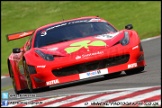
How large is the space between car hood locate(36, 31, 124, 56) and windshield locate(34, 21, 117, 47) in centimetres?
42

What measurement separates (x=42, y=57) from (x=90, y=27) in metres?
1.65

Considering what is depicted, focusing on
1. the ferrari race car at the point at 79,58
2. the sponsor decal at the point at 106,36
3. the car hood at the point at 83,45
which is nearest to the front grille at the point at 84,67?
the ferrari race car at the point at 79,58

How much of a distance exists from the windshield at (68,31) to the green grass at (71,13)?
36.2 ft

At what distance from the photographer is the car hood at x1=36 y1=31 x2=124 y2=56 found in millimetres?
9703

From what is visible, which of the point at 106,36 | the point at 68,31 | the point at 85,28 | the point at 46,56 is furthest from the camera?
the point at 85,28

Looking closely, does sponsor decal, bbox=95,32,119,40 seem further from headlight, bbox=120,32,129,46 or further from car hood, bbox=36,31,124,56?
headlight, bbox=120,32,129,46

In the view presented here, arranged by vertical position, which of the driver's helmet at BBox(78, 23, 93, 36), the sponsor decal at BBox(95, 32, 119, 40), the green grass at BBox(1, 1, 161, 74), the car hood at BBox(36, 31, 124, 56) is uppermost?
the driver's helmet at BBox(78, 23, 93, 36)

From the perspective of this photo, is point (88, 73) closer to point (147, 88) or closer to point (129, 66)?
point (129, 66)

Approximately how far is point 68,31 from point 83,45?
45.9 inches

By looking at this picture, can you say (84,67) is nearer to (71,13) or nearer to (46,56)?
(46,56)

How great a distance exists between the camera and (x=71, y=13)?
31.2 m

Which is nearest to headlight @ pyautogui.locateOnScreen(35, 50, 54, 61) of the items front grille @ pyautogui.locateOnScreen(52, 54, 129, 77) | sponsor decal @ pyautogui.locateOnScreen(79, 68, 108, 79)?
front grille @ pyautogui.locateOnScreen(52, 54, 129, 77)

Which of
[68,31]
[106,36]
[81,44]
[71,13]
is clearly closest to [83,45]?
[81,44]

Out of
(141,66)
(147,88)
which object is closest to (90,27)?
(141,66)
